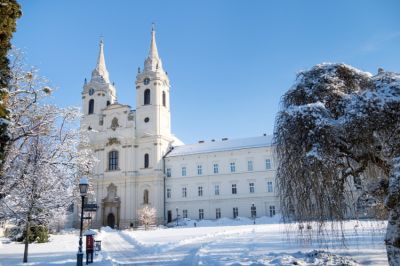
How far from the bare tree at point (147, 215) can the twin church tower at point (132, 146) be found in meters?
1.74

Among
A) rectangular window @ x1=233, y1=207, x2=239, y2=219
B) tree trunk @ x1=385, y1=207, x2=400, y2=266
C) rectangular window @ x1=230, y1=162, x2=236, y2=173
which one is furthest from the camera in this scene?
rectangular window @ x1=230, y1=162, x2=236, y2=173

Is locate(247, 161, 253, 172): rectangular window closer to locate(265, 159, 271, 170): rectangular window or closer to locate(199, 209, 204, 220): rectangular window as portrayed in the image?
locate(265, 159, 271, 170): rectangular window

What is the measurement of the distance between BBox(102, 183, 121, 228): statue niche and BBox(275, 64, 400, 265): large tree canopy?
4602 cm

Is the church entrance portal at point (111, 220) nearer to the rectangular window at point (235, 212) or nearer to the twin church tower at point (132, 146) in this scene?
the twin church tower at point (132, 146)

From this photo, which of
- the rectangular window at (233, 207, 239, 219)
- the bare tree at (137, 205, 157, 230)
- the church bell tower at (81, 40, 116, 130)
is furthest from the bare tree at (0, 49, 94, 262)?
the church bell tower at (81, 40, 116, 130)

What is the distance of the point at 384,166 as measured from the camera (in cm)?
970

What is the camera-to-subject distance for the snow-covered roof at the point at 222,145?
51719 millimetres

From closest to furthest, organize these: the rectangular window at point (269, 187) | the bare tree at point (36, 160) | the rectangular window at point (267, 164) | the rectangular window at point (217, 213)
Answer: the bare tree at point (36, 160), the rectangular window at point (269, 187), the rectangular window at point (267, 164), the rectangular window at point (217, 213)

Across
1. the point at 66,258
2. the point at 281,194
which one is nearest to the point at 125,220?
the point at 66,258

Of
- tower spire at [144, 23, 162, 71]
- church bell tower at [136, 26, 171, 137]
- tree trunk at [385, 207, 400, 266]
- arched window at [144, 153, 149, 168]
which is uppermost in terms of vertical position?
tower spire at [144, 23, 162, 71]

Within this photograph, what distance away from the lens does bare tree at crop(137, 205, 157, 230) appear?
4637cm

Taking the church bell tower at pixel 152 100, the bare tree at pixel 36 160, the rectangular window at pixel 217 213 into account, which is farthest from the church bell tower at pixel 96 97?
the bare tree at pixel 36 160

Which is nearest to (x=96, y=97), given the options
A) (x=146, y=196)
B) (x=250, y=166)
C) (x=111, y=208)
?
(x=111, y=208)

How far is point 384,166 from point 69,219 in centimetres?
5267
